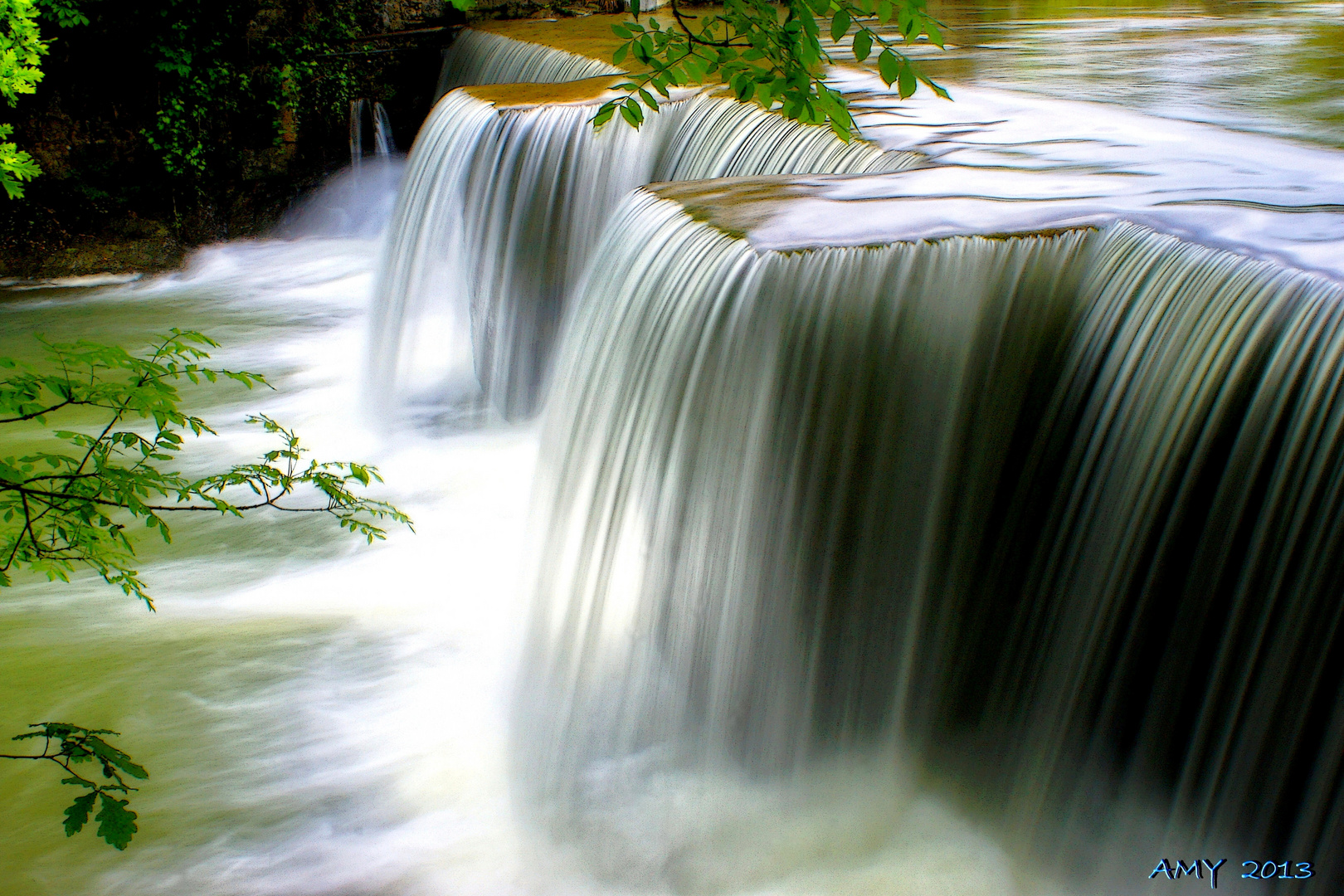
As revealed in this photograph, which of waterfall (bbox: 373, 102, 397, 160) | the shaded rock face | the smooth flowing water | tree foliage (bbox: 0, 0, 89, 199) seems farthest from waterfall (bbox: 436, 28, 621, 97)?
the smooth flowing water

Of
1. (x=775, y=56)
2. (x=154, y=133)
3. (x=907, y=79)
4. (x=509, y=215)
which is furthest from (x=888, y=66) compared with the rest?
(x=154, y=133)

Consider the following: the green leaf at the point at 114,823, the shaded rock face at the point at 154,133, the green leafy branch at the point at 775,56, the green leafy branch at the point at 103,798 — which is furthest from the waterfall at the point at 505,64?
the green leaf at the point at 114,823

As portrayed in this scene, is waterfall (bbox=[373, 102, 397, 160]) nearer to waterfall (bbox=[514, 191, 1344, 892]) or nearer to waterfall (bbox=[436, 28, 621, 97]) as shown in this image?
waterfall (bbox=[436, 28, 621, 97])

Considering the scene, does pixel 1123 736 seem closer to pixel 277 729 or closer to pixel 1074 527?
pixel 1074 527

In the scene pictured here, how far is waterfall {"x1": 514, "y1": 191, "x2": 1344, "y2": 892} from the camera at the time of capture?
2.63 meters

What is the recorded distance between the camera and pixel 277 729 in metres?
4.18

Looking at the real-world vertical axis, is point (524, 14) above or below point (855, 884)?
above

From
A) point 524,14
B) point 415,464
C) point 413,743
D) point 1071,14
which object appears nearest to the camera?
point 413,743

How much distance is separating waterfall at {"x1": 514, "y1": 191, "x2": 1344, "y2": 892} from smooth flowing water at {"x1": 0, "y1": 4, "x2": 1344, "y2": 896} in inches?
0.6

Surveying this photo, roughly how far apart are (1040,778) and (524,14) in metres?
11.2

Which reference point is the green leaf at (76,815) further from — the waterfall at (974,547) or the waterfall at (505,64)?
the waterfall at (505,64)

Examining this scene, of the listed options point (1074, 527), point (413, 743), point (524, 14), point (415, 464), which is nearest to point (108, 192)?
point (524, 14)

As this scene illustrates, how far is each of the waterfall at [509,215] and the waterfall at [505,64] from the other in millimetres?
1197

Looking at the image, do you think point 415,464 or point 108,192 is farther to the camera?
point 108,192
